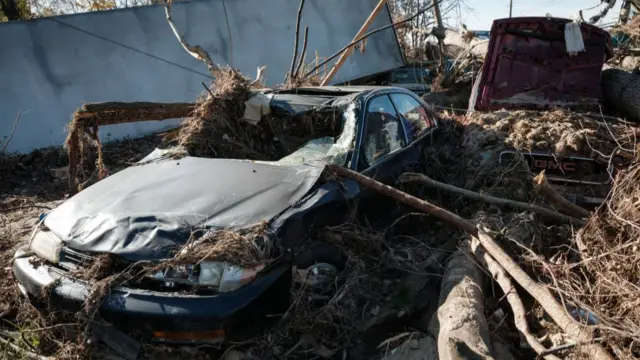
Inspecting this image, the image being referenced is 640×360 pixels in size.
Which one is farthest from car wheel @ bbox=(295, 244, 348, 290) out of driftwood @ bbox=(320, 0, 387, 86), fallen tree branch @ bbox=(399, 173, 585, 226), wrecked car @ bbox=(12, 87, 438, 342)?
driftwood @ bbox=(320, 0, 387, 86)

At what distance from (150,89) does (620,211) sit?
370 inches

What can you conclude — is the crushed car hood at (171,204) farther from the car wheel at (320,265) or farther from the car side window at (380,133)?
the car side window at (380,133)

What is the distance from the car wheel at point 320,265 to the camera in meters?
3.31

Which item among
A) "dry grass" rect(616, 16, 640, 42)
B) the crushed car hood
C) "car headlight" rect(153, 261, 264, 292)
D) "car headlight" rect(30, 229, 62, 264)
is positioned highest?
"dry grass" rect(616, 16, 640, 42)

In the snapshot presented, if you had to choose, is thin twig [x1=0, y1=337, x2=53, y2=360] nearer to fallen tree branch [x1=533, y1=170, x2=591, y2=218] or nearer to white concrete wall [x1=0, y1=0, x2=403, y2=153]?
fallen tree branch [x1=533, y1=170, x2=591, y2=218]

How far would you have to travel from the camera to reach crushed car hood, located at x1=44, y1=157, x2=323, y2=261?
3.18 m

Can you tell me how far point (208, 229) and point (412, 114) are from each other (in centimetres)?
295

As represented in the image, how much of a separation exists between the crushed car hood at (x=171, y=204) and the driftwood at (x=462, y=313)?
1.18 metres

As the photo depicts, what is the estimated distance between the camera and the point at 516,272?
327 centimetres

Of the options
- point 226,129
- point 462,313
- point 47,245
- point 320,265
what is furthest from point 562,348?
point 226,129

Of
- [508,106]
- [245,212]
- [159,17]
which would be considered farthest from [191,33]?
[245,212]

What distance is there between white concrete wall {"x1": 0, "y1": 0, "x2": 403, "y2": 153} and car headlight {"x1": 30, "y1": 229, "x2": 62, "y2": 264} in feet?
17.1

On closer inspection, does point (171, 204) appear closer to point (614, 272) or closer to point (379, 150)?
point (379, 150)

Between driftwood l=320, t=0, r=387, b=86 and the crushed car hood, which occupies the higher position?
driftwood l=320, t=0, r=387, b=86
